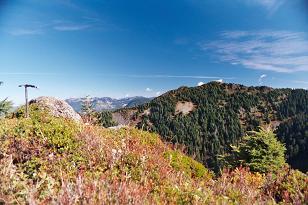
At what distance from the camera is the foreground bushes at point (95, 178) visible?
492 centimetres

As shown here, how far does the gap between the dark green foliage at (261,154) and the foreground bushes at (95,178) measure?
10782 millimetres

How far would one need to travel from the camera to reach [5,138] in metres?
8.73

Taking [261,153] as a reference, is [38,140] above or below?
above

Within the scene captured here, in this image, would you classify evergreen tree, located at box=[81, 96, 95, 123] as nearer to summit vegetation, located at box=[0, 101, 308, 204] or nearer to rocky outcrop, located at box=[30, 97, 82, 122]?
rocky outcrop, located at box=[30, 97, 82, 122]

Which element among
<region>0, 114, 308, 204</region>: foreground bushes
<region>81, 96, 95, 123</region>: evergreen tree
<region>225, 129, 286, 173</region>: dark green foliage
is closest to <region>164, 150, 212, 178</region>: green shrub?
<region>225, 129, 286, 173</region>: dark green foliage

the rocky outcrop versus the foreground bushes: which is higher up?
the rocky outcrop

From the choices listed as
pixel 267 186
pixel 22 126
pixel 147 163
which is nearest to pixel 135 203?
pixel 147 163

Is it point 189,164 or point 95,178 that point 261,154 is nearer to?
point 189,164

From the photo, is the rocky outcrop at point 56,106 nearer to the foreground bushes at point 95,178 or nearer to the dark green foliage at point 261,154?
the foreground bushes at point 95,178

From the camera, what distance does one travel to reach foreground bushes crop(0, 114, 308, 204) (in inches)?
194

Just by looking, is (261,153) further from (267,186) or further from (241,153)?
(267,186)

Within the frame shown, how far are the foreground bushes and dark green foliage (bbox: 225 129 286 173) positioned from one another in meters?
10.8

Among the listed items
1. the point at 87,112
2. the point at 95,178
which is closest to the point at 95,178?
the point at 95,178

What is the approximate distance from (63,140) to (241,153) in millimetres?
16061
